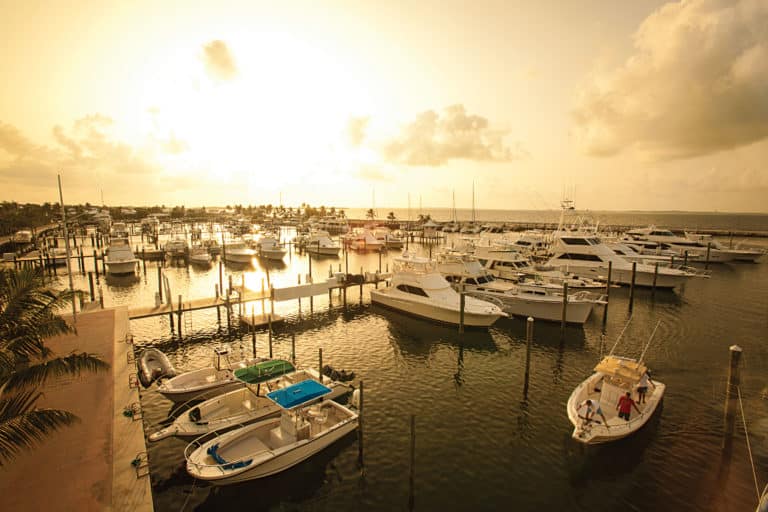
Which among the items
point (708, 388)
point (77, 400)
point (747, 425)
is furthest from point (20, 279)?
point (708, 388)

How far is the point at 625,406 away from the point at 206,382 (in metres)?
17.6

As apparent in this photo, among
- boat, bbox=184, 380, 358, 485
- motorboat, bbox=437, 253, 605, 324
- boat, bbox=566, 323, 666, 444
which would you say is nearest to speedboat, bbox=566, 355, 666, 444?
boat, bbox=566, 323, 666, 444

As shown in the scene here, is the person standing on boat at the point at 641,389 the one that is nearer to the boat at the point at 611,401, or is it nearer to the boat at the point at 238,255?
the boat at the point at 611,401

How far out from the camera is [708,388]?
18781mm

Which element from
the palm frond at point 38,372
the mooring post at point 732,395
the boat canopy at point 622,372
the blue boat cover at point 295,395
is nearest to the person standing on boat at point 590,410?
the boat canopy at point 622,372

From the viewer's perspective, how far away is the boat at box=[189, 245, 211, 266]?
57737 mm

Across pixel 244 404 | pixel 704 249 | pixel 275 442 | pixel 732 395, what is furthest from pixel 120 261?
pixel 704 249

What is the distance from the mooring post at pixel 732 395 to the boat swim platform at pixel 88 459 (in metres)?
18.7

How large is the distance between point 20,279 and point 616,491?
17497 millimetres

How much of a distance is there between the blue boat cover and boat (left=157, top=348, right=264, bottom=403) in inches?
192

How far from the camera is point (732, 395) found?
13.5 metres

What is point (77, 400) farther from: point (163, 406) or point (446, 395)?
point (446, 395)

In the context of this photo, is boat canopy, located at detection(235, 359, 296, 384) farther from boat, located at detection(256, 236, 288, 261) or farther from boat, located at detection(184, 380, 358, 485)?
boat, located at detection(256, 236, 288, 261)

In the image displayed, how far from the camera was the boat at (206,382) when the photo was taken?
56.2 ft
